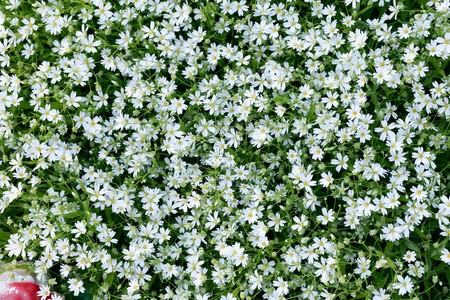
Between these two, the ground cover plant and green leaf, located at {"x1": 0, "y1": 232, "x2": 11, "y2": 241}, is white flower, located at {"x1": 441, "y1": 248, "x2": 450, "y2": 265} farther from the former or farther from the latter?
green leaf, located at {"x1": 0, "y1": 232, "x2": 11, "y2": 241}

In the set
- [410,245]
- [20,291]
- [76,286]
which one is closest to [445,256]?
[410,245]

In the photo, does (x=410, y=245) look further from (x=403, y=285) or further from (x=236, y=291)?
(x=236, y=291)

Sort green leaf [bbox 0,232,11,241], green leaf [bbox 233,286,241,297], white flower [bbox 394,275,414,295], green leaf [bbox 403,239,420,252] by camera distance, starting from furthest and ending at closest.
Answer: green leaf [bbox 0,232,11,241]
green leaf [bbox 233,286,241,297]
green leaf [bbox 403,239,420,252]
white flower [bbox 394,275,414,295]

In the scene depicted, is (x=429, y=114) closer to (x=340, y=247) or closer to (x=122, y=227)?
(x=340, y=247)

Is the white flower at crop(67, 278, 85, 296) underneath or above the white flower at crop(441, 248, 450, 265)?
above

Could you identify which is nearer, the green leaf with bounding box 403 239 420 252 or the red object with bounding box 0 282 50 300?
the green leaf with bounding box 403 239 420 252

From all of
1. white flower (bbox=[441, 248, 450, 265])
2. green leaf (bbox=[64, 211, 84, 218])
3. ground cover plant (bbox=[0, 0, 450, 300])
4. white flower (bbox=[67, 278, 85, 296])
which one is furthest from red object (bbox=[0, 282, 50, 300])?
white flower (bbox=[441, 248, 450, 265])

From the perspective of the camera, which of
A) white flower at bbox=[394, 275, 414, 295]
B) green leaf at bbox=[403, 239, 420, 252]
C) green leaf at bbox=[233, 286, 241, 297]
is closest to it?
white flower at bbox=[394, 275, 414, 295]

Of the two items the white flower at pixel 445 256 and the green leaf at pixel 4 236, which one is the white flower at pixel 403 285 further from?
the green leaf at pixel 4 236
